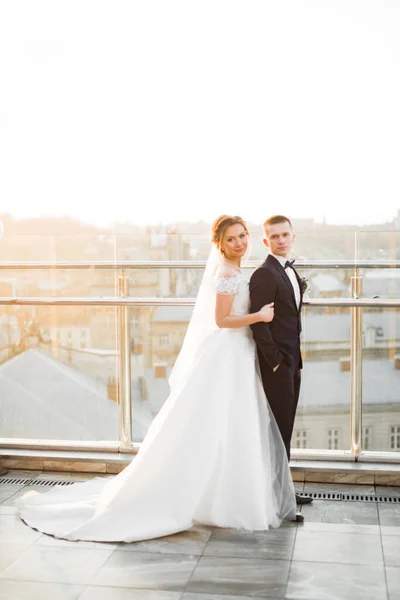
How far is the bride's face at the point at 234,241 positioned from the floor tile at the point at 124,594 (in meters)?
1.50

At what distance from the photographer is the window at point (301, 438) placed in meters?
4.11

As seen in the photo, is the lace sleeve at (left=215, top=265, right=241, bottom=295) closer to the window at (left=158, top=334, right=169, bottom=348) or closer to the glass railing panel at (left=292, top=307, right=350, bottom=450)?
the glass railing panel at (left=292, top=307, right=350, bottom=450)

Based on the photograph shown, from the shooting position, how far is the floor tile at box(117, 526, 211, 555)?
3.12 m

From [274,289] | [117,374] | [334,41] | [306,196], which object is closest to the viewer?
[274,289]

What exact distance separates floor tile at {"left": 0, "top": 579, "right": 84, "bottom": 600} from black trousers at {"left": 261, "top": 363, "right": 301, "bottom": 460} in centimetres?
121

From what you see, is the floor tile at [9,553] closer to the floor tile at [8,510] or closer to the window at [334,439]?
the floor tile at [8,510]

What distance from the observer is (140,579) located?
2.82 m

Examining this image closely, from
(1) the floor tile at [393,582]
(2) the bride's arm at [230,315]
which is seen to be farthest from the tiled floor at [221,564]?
(2) the bride's arm at [230,315]

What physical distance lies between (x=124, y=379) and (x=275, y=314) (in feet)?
3.82

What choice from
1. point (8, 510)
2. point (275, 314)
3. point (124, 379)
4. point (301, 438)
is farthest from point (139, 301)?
point (8, 510)

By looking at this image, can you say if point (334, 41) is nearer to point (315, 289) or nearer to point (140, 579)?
point (315, 289)

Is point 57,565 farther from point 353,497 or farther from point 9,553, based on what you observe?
point 353,497

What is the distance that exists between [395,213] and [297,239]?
2.32ft

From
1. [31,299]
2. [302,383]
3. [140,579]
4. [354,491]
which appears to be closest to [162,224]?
[31,299]
